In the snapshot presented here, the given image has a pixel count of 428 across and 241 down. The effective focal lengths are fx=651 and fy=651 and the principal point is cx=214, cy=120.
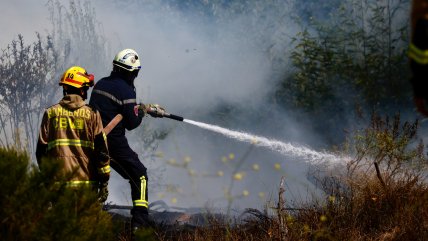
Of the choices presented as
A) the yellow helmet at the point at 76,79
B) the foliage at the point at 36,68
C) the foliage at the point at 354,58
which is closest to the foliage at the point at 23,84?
the foliage at the point at 36,68

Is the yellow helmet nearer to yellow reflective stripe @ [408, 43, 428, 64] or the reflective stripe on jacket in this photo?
the reflective stripe on jacket

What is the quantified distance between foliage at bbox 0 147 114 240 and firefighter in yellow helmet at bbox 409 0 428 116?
158 centimetres

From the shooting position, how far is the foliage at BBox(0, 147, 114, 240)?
286 cm

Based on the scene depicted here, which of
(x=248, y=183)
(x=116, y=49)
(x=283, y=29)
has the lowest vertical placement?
(x=248, y=183)

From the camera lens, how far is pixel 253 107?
41.1 ft

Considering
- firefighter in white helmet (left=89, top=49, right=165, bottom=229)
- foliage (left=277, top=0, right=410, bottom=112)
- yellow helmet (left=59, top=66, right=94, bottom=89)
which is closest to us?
yellow helmet (left=59, top=66, right=94, bottom=89)

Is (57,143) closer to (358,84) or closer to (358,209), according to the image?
(358,209)

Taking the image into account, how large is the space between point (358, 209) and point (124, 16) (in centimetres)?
1308

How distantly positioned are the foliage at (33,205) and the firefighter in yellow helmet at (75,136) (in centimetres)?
148

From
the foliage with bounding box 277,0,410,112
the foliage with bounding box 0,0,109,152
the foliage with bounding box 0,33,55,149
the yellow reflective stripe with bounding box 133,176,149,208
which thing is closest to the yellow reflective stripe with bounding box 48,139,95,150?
the yellow reflective stripe with bounding box 133,176,149,208

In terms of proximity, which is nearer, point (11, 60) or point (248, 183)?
point (248, 183)

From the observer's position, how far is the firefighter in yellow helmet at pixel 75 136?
14.9 feet

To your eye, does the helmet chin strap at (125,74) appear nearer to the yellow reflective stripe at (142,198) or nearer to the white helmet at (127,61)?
the white helmet at (127,61)

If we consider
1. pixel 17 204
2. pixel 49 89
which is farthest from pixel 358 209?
pixel 49 89
